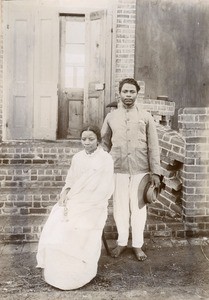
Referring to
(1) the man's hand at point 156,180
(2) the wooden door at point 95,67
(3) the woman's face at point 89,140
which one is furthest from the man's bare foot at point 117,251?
(2) the wooden door at point 95,67

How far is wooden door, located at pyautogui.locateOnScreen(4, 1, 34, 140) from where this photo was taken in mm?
7922

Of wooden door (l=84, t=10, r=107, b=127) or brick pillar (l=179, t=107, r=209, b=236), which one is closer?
brick pillar (l=179, t=107, r=209, b=236)

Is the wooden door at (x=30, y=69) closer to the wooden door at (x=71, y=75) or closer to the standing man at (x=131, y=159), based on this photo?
the wooden door at (x=71, y=75)

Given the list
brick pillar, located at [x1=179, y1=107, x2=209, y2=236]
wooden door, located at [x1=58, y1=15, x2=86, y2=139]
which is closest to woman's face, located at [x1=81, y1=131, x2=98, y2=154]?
brick pillar, located at [x1=179, y1=107, x2=209, y2=236]

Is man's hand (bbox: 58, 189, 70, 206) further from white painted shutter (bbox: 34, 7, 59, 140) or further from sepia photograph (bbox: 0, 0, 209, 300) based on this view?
white painted shutter (bbox: 34, 7, 59, 140)

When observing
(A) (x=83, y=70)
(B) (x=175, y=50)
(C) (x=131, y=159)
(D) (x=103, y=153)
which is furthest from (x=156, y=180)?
(B) (x=175, y=50)

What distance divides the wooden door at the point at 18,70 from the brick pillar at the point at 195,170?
4084mm

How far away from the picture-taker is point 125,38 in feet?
26.2

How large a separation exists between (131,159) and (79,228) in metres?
0.95

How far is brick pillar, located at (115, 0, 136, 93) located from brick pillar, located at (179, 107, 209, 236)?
3.43m

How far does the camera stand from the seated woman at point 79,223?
11.3ft

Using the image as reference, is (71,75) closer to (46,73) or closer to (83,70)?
(83,70)

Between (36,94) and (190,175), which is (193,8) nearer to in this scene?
(36,94)

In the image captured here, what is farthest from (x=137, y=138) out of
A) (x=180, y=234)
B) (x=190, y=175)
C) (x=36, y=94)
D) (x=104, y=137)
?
(x=36, y=94)
